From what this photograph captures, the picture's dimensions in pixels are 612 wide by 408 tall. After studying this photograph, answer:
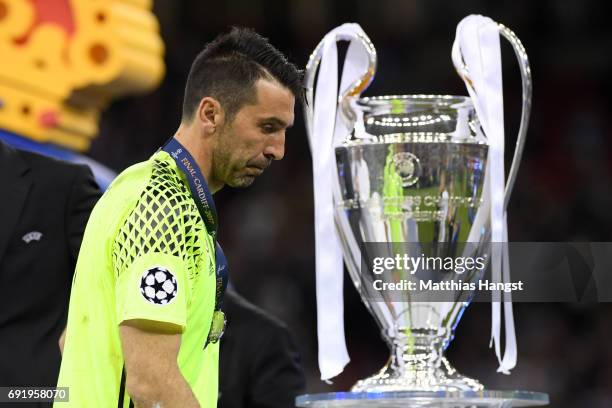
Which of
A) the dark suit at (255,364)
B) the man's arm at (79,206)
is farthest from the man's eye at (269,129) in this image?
the dark suit at (255,364)

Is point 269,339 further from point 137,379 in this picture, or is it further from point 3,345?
point 137,379

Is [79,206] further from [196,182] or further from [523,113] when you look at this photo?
[523,113]

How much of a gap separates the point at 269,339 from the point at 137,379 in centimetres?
189

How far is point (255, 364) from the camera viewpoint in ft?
12.6

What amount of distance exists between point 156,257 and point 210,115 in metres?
0.32

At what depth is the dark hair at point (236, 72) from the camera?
88.5 inches

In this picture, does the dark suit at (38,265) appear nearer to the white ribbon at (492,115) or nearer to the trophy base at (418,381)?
the trophy base at (418,381)

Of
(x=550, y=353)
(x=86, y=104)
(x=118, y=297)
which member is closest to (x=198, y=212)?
(x=118, y=297)

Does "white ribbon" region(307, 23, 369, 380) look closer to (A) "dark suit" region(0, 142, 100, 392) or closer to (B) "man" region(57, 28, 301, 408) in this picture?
(B) "man" region(57, 28, 301, 408)

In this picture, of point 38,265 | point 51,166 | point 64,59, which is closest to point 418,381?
point 38,265

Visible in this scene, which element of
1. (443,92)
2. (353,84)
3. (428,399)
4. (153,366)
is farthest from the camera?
(443,92)

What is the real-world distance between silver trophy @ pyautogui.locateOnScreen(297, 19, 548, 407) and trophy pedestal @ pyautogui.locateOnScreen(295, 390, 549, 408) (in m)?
0.07

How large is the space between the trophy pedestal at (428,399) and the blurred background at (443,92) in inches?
203

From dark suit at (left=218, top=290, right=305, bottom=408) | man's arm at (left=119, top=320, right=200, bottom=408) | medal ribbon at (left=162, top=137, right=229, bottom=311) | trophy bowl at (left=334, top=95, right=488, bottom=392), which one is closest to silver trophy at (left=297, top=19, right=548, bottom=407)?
trophy bowl at (left=334, top=95, right=488, bottom=392)
